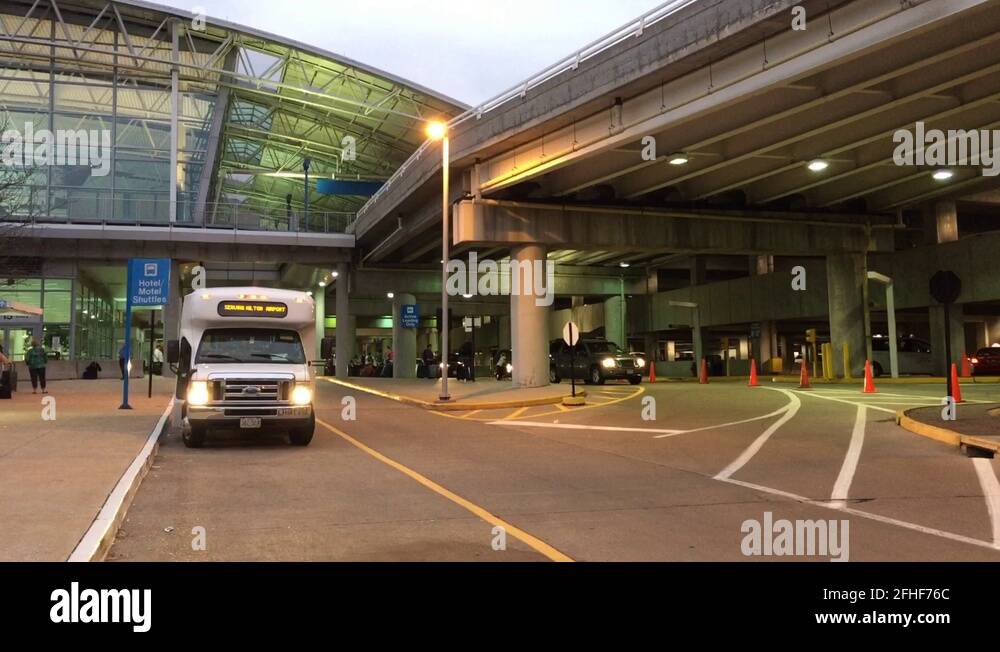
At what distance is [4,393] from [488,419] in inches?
565

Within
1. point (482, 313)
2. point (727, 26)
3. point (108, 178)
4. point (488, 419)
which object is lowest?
point (488, 419)

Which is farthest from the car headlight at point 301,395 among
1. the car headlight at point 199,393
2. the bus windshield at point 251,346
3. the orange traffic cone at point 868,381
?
the orange traffic cone at point 868,381

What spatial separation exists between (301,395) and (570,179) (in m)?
14.9

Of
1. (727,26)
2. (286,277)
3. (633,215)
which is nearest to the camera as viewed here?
(727,26)

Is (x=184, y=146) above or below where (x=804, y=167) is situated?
above

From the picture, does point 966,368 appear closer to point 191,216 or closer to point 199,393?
point 199,393

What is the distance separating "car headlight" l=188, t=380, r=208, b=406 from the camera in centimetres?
1219

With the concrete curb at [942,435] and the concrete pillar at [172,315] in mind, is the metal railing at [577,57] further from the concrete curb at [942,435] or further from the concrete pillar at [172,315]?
the concrete pillar at [172,315]

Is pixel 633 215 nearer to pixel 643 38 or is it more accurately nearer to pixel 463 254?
pixel 643 38

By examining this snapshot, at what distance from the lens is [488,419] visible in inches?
745

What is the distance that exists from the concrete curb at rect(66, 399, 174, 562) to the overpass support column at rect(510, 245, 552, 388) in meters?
15.9

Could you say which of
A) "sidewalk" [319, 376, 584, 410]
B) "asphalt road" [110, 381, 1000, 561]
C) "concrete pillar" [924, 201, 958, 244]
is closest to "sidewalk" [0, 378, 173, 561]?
"asphalt road" [110, 381, 1000, 561]

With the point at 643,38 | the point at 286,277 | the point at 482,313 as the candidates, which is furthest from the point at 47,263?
the point at 643,38
